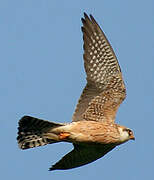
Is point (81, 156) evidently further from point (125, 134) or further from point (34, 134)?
point (34, 134)

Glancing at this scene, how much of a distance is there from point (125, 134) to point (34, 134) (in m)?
1.78

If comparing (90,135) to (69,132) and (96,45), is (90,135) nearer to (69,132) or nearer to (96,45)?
(69,132)

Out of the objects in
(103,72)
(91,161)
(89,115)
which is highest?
(103,72)

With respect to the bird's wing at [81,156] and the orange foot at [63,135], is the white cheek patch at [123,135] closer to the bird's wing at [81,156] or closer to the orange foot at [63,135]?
the bird's wing at [81,156]

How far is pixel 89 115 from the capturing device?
10961 millimetres

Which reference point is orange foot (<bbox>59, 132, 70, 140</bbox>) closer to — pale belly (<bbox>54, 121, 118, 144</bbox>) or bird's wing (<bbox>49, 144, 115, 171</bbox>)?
pale belly (<bbox>54, 121, 118, 144</bbox>)

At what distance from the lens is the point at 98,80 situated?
11320mm

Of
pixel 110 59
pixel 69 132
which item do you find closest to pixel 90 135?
pixel 69 132

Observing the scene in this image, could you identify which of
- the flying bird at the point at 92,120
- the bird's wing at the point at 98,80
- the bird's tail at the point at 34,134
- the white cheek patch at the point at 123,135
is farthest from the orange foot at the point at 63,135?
the white cheek patch at the point at 123,135

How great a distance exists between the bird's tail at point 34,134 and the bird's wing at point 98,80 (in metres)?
0.73

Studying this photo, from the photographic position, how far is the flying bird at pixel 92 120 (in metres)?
10.2

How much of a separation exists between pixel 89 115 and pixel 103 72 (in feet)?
3.47

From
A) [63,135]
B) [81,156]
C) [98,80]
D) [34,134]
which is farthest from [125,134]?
[34,134]

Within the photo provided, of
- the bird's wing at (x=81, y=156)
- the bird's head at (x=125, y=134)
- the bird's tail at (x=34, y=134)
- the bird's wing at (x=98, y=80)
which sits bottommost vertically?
the bird's wing at (x=81, y=156)
